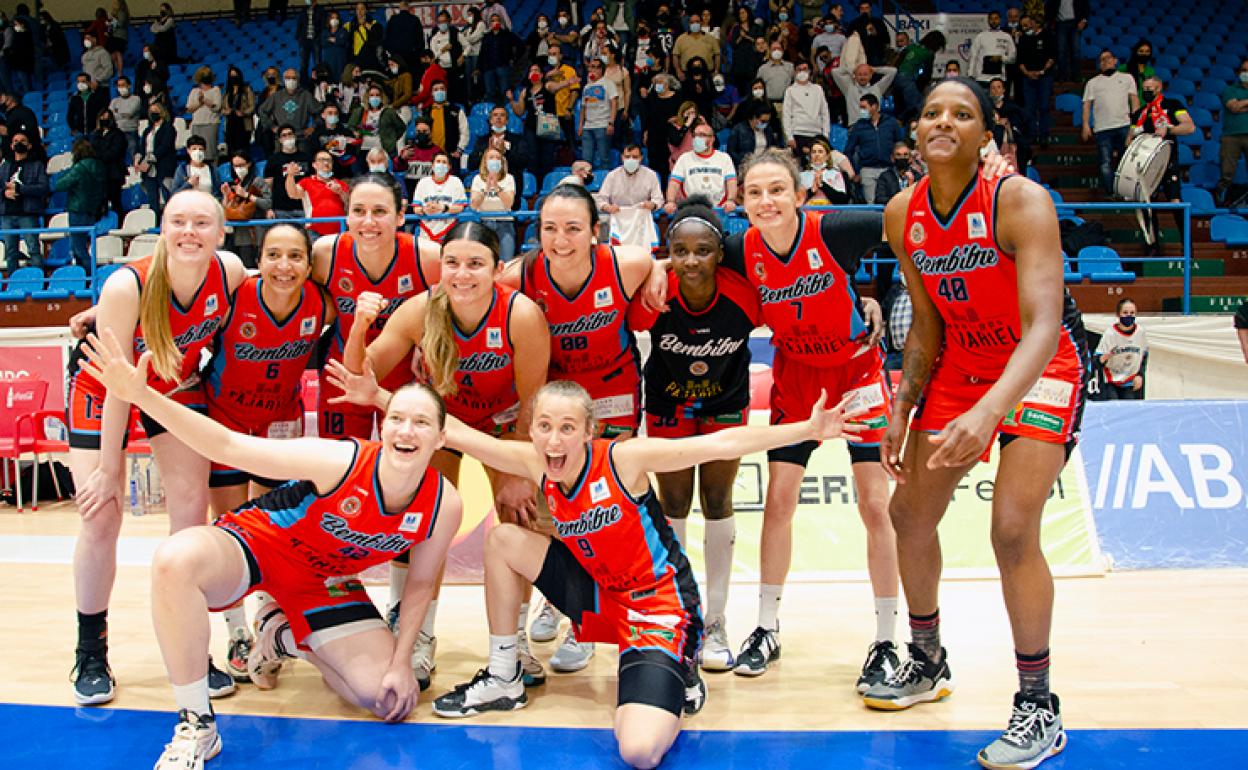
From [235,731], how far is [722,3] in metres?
11.3

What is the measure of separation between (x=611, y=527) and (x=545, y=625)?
1307 mm

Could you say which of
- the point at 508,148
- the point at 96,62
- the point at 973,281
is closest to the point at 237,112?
the point at 96,62

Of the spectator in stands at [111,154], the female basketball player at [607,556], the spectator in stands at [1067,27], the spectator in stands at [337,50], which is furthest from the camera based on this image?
the spectator in stands at [337,50]

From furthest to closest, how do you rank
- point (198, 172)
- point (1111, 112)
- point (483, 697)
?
point (1111, 112)
point (198, 172)
point (483, 697)

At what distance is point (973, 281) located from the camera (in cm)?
292

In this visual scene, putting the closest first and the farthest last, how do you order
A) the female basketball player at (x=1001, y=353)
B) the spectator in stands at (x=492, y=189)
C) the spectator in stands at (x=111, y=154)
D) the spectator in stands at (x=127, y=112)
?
1. the female basketball player at (x=1001, y=353)
2. the spectator in stands at (x=492, y=189)
3. the spectator in stands at (x=111, y=154)
4. the spectator in stands at (x=127, y=112)

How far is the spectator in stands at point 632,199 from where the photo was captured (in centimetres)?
888

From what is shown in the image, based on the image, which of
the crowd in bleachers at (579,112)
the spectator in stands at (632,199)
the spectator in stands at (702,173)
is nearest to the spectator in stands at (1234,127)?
the crowd in bleachers at (579,112)

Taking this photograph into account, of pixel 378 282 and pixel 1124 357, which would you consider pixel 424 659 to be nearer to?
pixel 378 282

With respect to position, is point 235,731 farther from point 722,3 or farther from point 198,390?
point 722,3

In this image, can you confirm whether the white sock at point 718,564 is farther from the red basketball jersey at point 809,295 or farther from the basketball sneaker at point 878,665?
the red basketball jersey at point 809,295

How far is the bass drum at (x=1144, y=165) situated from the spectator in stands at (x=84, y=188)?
1091 cm

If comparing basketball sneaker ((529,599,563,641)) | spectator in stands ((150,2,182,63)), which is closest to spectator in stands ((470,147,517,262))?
basketball sneaker ((529,599,563,641))

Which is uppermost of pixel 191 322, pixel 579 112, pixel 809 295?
pixel 579 112
